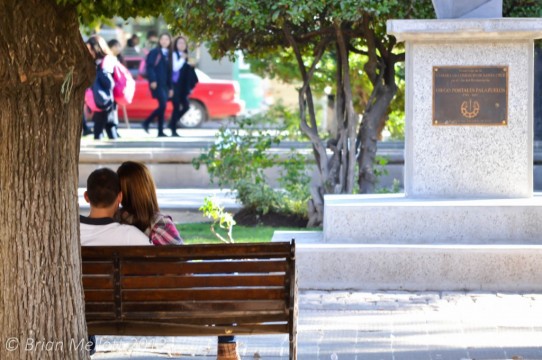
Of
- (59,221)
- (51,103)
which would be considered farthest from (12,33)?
(59,221)

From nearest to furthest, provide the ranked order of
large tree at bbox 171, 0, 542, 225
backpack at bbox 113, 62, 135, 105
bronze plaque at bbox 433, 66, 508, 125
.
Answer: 1. bronze plaque at bbox 433, 66, 508, 125
2. large tree at bbox 171, 0, 542, 225
3. backpack at bbox 113, 62, 135, 105

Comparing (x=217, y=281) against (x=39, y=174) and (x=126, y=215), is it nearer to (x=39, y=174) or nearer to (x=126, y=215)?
(x=126, y=215)

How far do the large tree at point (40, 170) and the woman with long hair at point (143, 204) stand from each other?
123cm

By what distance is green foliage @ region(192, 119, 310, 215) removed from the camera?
1338cm

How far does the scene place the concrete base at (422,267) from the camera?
9172 mm

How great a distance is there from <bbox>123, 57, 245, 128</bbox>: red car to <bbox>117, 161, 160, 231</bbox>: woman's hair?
73.2ft

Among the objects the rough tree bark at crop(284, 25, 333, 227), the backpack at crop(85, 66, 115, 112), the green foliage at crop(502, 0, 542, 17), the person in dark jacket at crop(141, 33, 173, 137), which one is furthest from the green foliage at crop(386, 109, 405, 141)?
the green foliage at crop(502, 0, 542, 17)

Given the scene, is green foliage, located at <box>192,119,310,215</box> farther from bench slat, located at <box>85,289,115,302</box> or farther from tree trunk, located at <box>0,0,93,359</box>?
tree trunk, located at <box>0,0,93,359</box>

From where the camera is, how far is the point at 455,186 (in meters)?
9.95

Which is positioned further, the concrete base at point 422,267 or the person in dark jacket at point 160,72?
the person in dark jacket at point 160,72

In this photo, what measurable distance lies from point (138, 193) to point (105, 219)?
0.26m

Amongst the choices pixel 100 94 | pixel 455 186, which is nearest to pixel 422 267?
pixel 455 186

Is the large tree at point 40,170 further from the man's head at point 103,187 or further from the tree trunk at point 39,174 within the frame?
the man's head at point 103,187

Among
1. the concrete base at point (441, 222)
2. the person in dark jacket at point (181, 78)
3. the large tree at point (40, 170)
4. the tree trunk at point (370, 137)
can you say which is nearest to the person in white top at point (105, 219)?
the large tree at point (40, 170)
